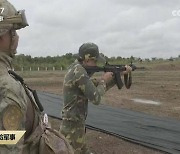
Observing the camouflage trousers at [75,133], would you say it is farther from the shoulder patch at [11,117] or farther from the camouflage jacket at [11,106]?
the shoulder patch at [11,117]

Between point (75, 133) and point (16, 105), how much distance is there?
235cm

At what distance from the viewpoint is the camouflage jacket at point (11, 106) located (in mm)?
1585

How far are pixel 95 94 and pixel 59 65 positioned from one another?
38.0m

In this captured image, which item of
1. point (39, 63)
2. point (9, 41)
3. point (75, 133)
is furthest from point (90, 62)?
point (39, 63)

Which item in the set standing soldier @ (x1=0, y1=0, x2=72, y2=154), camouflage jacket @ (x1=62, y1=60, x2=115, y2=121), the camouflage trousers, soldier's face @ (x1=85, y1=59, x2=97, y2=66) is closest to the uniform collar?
standing soldier @ (x1=0, y1=0, x2=72, y2=154)

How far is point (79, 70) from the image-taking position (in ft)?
12.5

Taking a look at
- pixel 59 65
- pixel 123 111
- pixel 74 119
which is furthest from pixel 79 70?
pixel 59 65

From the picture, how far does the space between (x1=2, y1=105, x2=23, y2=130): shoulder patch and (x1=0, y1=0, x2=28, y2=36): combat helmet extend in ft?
1.30

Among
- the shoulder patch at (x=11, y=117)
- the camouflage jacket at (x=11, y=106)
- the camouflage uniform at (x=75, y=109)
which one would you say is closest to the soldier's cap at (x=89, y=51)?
the camouflage uniform at (x=75, y=109)

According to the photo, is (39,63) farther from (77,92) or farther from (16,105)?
(16,105)

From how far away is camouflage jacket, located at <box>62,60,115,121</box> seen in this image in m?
3.78

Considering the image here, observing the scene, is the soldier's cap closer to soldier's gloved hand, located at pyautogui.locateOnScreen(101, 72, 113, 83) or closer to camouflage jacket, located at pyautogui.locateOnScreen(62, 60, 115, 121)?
camouflage jacket, located at pyautogui.locateOnScreen(62, 60, 115, 121)

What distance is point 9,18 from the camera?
1.80 metres

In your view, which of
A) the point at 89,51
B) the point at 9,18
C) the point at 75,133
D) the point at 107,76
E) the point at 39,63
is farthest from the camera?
the point at 39,63
